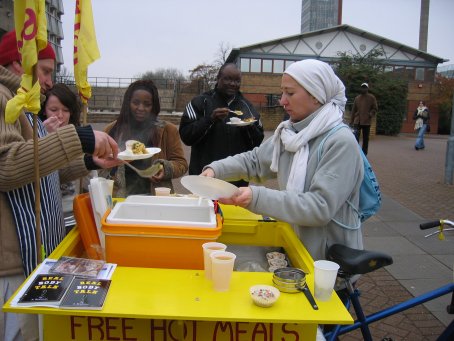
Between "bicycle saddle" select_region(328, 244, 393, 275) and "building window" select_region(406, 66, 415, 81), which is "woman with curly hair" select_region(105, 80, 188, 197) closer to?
"bicycle saddle" select_region(328, 244, 393, 275)

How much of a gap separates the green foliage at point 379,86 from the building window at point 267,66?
6.94m

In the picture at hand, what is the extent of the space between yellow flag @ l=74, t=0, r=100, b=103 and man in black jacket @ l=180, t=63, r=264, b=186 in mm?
1545

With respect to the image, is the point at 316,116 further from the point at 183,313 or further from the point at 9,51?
the point at 9,51

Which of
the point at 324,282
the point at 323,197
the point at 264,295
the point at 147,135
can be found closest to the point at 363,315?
the point at 323,197

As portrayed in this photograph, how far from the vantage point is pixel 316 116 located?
7.12 ft

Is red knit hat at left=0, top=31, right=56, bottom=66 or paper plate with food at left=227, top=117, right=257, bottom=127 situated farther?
paper plate with food at left=227, top=117, right=257, bottom=127

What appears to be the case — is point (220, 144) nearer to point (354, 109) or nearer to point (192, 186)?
point (192, 186)

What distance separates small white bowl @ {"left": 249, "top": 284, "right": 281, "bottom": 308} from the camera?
1.53 metres

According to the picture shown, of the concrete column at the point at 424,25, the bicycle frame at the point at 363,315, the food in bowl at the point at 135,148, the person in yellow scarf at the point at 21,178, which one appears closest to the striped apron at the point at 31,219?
the person in yellow scarf at the point at 21,178

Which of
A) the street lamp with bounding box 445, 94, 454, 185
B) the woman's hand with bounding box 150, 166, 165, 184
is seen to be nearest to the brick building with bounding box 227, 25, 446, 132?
the street lamp with bounding box 445, 94, 454, 185

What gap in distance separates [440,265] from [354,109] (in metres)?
9.69

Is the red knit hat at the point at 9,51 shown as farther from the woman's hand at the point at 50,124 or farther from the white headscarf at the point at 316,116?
the white headscarf at the point at 316,116

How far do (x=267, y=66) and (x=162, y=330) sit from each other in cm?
3009

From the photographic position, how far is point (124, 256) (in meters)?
1.84
